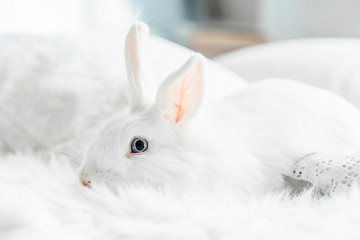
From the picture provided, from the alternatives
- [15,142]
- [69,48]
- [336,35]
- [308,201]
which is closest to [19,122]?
[15,142]

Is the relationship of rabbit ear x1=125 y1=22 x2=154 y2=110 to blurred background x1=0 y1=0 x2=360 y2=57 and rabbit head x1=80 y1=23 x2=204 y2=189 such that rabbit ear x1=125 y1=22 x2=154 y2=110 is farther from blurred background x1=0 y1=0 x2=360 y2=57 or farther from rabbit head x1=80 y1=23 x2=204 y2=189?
blurred background x1=0 y1=0 x2=360 y2=57

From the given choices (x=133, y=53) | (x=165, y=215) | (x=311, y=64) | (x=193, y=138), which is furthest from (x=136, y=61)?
(x=311, y=64)

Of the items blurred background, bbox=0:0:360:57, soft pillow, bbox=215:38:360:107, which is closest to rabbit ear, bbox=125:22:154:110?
soft pillow, bbox=215:38:360:107

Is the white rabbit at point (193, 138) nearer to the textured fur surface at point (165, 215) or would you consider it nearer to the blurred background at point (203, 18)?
the textured fur surface at point (165, 215)

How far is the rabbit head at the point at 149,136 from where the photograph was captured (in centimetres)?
60

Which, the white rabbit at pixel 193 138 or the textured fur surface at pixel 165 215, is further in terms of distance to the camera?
the white rabbit at pixel 193 138

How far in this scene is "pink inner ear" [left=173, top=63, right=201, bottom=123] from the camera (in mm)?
612

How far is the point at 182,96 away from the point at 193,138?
0.17ft

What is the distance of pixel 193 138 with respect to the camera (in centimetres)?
62

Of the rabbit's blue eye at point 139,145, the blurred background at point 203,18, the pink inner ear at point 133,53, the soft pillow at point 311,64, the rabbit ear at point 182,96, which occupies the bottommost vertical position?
the blurred background at point 203,18

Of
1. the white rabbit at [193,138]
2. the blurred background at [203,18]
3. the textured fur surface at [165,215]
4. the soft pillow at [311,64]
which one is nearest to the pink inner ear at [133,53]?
the white rabbit at [193,138]

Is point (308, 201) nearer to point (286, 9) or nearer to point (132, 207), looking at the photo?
point (132, 207)

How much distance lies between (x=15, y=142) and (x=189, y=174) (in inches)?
15.6

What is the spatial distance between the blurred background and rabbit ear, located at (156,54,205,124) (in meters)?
1.45
